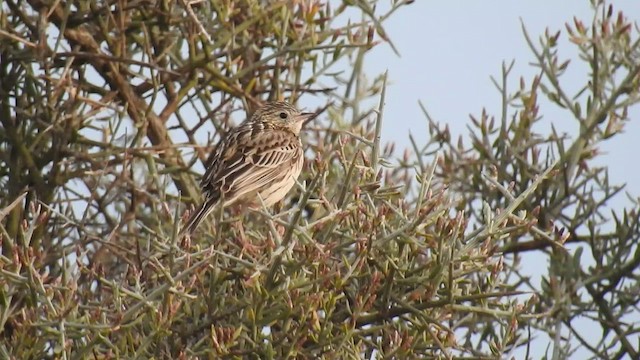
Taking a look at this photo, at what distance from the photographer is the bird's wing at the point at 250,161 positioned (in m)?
7.21

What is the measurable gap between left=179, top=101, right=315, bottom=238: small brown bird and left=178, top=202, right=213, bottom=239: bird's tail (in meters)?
0.12

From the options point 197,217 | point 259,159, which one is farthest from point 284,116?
point 197,217

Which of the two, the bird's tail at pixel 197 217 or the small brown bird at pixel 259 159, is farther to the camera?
the small brown bird at pixel 259 159

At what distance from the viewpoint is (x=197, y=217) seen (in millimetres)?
6496

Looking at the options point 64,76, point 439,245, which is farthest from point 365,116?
point 439,245

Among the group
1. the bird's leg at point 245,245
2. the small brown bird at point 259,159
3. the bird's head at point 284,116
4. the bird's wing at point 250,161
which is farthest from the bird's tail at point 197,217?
the bird's head at point 284,116

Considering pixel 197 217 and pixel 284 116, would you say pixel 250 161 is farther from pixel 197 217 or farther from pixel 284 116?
pixel 197 217

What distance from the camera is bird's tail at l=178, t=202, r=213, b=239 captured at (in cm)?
631

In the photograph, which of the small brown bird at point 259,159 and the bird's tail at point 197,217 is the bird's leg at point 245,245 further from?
the small brown bird at point 259,159

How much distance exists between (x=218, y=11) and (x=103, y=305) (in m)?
2.21

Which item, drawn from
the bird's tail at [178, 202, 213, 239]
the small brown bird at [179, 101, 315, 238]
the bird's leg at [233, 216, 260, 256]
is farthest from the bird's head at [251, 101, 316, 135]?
the bird's leg at [233, 216, 260, 256]

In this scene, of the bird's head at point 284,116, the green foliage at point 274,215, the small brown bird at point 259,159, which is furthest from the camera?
the bird's head at point 284,116

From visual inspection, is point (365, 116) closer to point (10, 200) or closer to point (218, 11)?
point (218, 11)

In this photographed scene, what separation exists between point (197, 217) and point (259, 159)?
1.37 m
